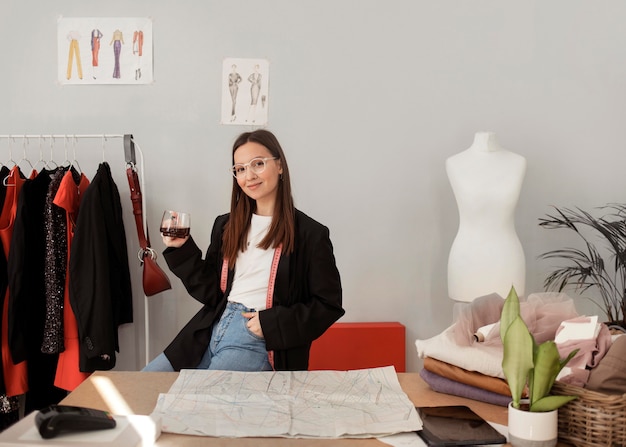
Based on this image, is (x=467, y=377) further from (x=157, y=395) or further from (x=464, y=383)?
(x=157, y=395)

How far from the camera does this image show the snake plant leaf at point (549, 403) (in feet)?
3.98

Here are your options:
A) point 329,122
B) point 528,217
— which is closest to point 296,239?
point 329,122

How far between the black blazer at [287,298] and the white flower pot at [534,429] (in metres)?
Answer: 1.10

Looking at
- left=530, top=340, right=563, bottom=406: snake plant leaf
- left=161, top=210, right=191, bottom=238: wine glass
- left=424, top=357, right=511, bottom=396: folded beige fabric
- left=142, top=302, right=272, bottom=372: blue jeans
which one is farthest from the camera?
left=142, top=302, right=272, bottom=372: blue jeans

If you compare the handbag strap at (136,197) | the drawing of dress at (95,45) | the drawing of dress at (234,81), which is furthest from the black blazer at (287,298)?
the drawing of dress at (95,45)

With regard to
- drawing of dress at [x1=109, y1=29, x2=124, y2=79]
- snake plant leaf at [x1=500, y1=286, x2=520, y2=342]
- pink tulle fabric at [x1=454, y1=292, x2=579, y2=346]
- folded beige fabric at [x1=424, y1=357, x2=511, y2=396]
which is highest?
drawing of dress at [x1=109, y1=29, x2=124, y2=79]

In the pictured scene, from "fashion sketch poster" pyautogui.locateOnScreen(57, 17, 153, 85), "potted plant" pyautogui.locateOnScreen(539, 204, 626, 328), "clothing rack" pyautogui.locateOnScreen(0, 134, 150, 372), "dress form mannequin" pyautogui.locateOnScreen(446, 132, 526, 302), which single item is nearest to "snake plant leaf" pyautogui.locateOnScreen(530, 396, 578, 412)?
"dress form mannequin" pyautogui.locateOnScreen(446, 132, 526, 302)

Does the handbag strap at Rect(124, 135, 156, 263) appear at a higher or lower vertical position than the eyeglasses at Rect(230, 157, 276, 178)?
lower

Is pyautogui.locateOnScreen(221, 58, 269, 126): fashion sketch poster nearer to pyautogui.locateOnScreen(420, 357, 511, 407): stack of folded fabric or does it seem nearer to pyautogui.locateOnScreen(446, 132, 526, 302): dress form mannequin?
pyautogui.locateOnScreen(446, 132, 526, 302): dress form mannequin

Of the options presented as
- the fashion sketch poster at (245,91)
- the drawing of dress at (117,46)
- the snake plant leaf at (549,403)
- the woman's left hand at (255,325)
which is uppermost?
the drawing of dress at (117,46)

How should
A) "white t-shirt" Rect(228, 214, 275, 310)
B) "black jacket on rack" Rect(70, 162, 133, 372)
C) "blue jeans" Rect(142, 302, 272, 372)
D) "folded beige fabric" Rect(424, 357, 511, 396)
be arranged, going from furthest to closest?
"black jacket on rack" Rect(70, 162, 133, 372), "white t-shirt" Rect(228, 214, 275, 310), "blue jeans" Rect(142, 302, 272, 372), "folded beige fabric" Rect(424, 357, 511, 396)

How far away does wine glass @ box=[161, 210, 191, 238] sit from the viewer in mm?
2010

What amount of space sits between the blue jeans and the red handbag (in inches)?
32.8

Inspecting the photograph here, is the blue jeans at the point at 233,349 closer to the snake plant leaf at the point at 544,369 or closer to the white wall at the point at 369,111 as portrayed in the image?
the snake plant leaf at the point at 544,369
